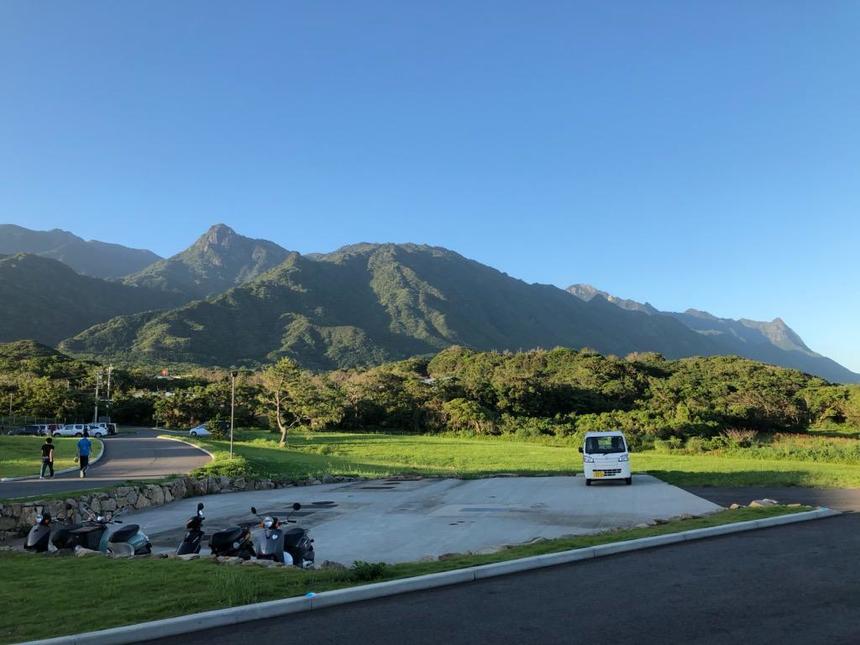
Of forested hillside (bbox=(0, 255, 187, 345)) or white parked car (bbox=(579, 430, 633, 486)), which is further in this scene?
forested hillside (bbox=(0, 255, 187, 345))

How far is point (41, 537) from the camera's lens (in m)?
8.88

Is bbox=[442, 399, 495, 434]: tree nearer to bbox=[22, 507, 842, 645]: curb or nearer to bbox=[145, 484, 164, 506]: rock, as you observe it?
bbox=[145, 484, 164, 506]: rock

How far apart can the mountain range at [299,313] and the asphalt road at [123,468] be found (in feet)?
256

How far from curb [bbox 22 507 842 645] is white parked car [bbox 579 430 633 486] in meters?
8.82

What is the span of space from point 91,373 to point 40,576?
64.1 meters

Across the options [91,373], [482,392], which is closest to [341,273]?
[91,373]

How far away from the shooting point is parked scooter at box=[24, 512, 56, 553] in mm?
8797

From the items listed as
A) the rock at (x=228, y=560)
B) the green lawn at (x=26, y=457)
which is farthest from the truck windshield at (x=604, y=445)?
the green lawn at (x=26, y=457)

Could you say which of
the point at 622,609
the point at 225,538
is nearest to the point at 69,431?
the point at 225,538

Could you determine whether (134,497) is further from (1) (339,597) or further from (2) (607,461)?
(2) (607,461)

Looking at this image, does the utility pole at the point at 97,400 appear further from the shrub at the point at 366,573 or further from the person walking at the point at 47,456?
the shrub at the point at 366,573

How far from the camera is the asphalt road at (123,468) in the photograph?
15.0 meters

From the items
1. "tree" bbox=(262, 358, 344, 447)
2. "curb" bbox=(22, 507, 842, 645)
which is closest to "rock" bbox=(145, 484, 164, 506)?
"curb" bbox=(22, 507, 842, 645)

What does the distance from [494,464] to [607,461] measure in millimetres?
8626
